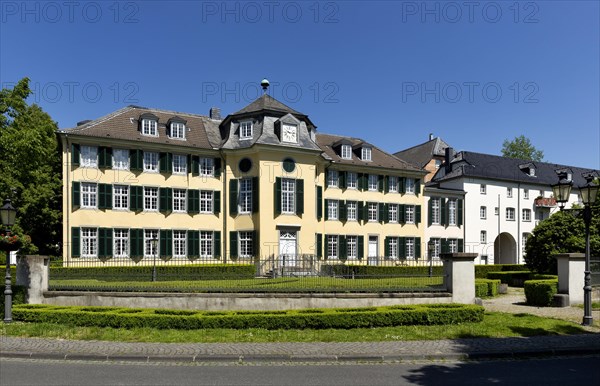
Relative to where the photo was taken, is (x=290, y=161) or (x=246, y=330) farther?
(x=290, y=161)

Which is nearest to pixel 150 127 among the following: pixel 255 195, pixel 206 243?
pixel 255 195

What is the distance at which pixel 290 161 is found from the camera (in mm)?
32906

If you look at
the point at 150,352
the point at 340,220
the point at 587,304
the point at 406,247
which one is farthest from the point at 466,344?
the point at 406,247

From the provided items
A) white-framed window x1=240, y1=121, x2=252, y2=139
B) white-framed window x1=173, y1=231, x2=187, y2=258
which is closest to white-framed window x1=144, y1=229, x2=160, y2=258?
white-framed window x1=173, y1=231, x2=187, y2=258

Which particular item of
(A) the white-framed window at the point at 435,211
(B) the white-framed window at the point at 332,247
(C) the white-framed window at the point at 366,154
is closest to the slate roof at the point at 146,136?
(B) the white-framed window at the point at 332,247

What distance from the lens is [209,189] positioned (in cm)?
3300

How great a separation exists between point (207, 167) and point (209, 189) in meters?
1.59

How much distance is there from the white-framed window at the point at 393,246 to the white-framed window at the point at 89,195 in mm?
22662

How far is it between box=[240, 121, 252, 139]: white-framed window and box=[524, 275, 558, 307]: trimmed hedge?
21420 mm

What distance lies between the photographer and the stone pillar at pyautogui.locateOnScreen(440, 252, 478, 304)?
1510 centimetres

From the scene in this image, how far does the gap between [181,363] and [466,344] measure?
6368 millimetres

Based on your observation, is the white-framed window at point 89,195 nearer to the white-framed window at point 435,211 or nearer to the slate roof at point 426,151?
the white-framed window at point 435,211

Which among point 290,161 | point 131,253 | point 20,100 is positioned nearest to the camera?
point 20,100

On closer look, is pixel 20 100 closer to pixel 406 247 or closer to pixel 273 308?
pixel 273 308
